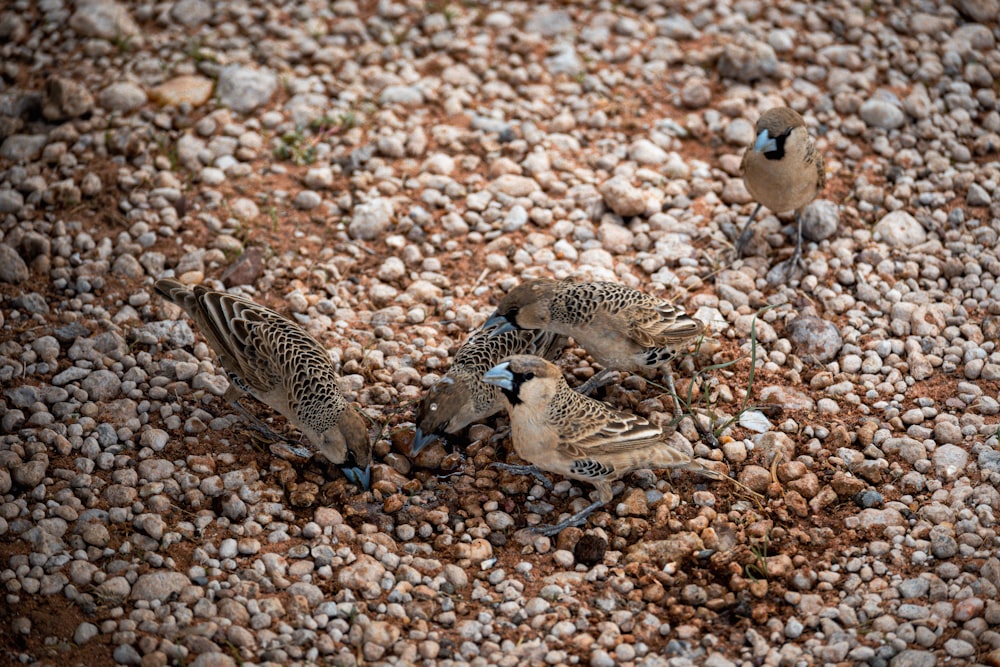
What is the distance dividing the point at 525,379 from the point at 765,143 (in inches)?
110

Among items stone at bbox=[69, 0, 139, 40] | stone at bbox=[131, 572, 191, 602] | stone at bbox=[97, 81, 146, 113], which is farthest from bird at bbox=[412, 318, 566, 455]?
stone at bbox=[69, 0, 139, 40]

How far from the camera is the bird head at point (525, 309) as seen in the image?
614 cm

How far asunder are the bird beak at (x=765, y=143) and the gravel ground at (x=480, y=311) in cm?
85

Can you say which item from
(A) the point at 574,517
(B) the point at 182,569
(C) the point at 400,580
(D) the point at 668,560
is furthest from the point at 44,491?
(D) the point at 668,560

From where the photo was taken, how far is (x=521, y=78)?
8727 millimetres

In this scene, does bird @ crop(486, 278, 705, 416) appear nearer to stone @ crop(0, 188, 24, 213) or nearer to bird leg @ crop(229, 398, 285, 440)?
bird leg @ crop(229, 398, 285, 440)

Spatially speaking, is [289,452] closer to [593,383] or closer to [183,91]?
[593,383]

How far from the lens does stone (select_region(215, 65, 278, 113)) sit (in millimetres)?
8344

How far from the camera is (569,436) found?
547 cm

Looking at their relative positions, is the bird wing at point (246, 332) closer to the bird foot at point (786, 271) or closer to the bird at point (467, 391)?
the bird at point (467, 391)

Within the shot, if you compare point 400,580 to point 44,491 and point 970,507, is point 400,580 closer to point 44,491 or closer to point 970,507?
point 44,491

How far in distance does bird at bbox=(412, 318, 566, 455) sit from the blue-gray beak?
1.03 feet

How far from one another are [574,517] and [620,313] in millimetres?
1367

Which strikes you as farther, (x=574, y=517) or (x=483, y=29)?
(x=483, y=29)
